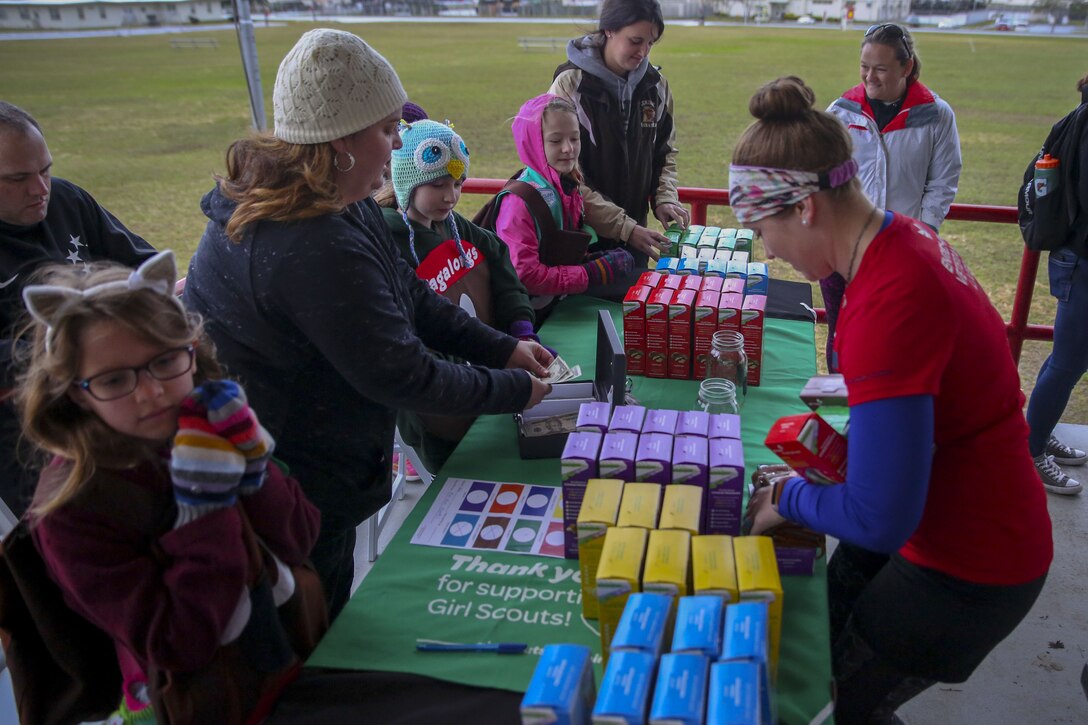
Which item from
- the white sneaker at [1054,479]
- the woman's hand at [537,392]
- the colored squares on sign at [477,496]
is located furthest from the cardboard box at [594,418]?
the white sneaker at [1054,479]

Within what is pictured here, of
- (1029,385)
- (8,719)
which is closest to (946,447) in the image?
(8,719)

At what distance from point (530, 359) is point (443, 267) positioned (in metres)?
0.59

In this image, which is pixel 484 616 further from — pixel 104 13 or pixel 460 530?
pixel 104 13

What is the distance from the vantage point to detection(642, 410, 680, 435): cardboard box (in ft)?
5.24

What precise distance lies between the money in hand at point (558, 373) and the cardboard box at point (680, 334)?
334 millimetres

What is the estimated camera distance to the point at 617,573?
120 centimetres

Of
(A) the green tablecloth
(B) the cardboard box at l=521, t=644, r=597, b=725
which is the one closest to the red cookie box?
(A) the green tablecloth

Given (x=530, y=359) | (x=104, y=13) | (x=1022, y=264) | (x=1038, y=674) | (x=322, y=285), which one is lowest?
(x=1038, y=674)

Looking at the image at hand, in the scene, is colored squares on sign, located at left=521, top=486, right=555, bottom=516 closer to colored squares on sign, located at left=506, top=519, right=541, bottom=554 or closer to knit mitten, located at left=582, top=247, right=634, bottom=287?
colored squares on sign, located at left=506, top=519, right=541, bottom=554

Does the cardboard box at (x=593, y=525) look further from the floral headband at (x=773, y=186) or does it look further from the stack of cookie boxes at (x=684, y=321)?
the stack of cookie boxes at (x=684, y=321)

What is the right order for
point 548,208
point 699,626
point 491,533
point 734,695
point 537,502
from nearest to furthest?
point 734,695
point 699,626
point 491,533
point 537,502
point 548,208

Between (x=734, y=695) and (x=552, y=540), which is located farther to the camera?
(x=552, y=540)

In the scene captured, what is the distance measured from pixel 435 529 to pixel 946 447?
1.09 m

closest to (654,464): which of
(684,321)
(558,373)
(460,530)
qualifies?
(460,530)
